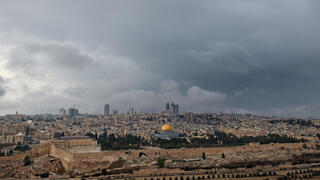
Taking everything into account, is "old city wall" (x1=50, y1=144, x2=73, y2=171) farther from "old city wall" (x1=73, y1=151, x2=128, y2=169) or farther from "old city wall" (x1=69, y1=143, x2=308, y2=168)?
"old city wall" (x1=69, y1=143, x2=308, y2=168)

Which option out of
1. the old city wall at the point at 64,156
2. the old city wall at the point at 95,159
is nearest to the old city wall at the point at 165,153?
the old city wall at the point at 95,159

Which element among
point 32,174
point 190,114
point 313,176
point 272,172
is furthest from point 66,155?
point 190,114

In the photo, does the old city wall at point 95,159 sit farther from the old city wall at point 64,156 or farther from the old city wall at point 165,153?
the old city wall at point 64,156

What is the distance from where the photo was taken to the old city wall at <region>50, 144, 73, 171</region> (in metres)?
50.7

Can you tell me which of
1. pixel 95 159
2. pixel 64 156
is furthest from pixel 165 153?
pixel 64 156

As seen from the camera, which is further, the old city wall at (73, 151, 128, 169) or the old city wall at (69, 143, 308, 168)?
the old city wall at (69, 143, 308, 168)

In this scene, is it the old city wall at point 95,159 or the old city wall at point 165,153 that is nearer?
the old city wall at point 95,159

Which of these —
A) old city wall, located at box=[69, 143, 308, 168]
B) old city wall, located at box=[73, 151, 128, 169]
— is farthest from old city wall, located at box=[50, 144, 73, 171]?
old city wall, located at box=[69, 143, 308, 168]

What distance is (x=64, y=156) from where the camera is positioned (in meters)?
55.0

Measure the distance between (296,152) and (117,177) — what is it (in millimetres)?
41315

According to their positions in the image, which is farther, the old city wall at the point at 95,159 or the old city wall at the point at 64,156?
the old city wall at the point at 64,156

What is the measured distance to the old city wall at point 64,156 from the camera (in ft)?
166

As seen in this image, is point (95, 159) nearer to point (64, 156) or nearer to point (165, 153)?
point (64, 156)

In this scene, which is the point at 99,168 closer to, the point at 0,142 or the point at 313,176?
the point at 313,176
